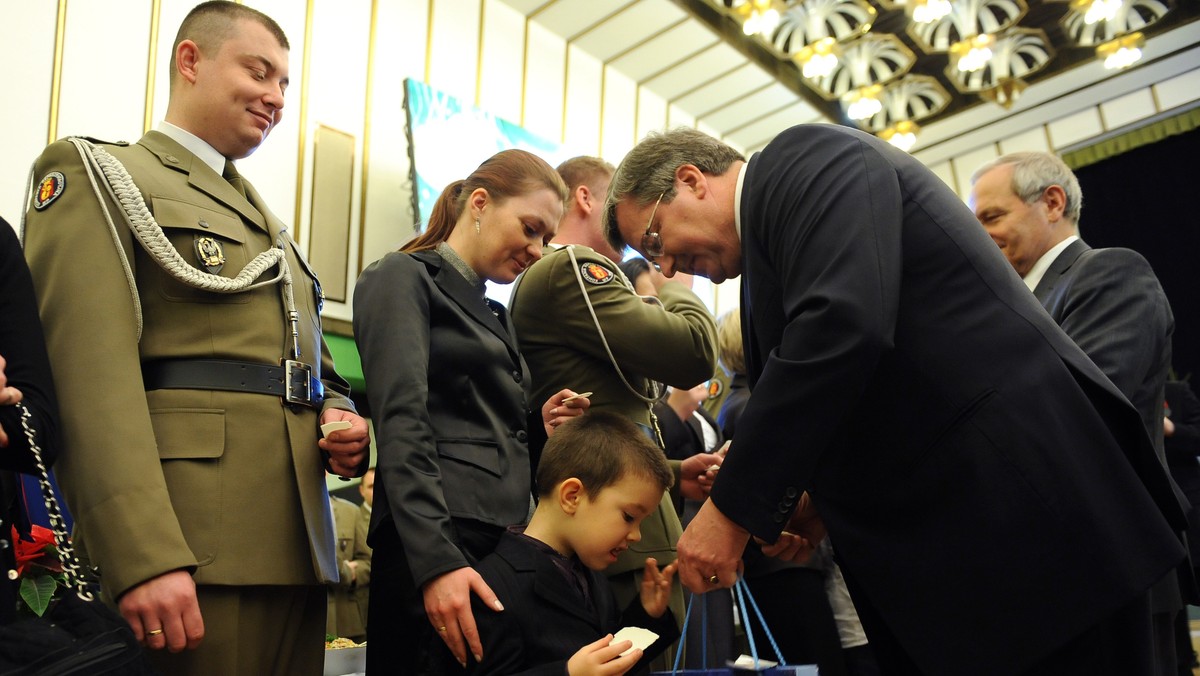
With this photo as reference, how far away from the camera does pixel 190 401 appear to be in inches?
57.0

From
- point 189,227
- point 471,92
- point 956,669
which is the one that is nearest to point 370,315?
point 189,227

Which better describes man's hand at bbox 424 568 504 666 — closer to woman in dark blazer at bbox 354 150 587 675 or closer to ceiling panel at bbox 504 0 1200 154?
woman in dark blazer at bbox 354 150 587 675

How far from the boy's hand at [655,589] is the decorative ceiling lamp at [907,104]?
6.56 meters

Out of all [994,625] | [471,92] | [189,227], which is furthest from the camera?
[471,92]

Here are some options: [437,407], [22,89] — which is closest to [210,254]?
[437,407]

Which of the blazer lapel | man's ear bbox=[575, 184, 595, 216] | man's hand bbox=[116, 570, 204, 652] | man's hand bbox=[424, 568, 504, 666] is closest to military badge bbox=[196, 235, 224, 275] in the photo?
man's hand bbox=[116, 570, 204, 652]

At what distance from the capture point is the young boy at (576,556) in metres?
1.52

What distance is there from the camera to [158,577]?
1.28 meters

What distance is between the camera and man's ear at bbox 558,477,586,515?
1701mm

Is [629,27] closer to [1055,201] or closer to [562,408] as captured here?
[1055,201]

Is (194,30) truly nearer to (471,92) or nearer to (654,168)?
(654,168)

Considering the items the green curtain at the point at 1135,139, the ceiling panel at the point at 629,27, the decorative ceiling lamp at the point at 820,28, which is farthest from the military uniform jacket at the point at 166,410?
the green curtain at the point at 1135,139

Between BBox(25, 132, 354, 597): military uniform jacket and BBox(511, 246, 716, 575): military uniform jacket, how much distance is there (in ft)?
1.73

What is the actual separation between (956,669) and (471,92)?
17.5 feet
